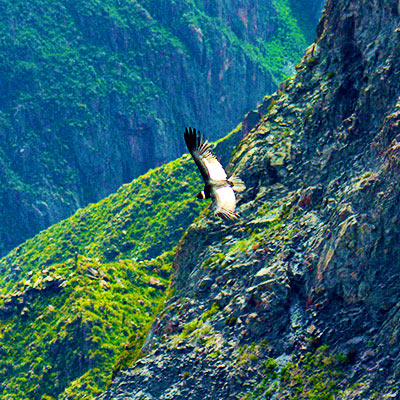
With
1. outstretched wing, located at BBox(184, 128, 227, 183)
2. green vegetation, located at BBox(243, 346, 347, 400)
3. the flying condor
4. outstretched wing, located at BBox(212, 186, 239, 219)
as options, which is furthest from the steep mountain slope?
outstretched wing, located at BBox(184, 128, 227, 183)

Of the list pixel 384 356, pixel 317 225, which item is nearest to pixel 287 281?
pixel 317 225

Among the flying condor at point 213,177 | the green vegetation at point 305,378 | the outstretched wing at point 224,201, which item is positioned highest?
the flying condor at point 213,177

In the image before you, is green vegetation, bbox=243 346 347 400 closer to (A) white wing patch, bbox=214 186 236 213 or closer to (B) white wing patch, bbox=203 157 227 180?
(B) white wing patch, bbox=203 157 227 180

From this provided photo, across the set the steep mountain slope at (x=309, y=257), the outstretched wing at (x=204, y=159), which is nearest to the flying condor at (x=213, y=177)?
the outstretched wing at (x=204, y=159)

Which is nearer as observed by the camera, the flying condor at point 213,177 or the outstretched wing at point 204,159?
the flying condor at point 213,177

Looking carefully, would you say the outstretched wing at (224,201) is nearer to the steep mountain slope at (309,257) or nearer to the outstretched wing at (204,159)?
the outstretched wing at (204,159)

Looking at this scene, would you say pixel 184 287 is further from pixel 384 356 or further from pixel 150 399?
pixel 384 356
